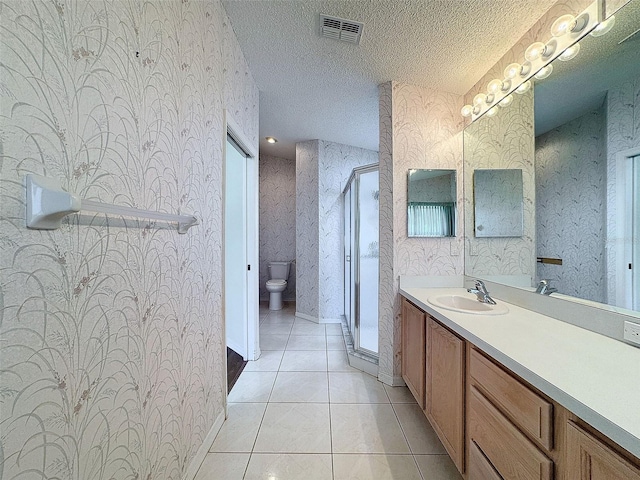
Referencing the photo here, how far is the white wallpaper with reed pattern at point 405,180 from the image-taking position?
6.63 ft

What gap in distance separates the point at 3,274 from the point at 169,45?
1.00m

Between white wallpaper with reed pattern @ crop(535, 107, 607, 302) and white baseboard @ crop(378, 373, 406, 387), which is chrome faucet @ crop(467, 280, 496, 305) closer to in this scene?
white wallpaper with reed pattern @ crop(535, 107, 607, 302)

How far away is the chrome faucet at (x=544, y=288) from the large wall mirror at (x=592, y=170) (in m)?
0.02

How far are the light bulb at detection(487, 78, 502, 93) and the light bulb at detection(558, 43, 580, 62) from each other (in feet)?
1.20

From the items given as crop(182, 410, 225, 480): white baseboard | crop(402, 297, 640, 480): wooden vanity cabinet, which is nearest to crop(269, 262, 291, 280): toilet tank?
crop(182, 410, 225, 480): white baseboard

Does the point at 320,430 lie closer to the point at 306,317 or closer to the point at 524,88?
the point at 306,317

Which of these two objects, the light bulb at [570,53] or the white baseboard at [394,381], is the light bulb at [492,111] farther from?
the white baseboard at [394,381]

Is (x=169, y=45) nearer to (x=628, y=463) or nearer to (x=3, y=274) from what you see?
(x=3, y=274)

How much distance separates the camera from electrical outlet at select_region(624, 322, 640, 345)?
36.2 inches

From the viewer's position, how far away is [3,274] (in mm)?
491

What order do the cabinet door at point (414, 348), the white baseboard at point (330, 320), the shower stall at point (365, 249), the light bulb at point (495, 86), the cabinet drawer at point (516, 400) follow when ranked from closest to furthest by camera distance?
the cabinet drawer at point (516, 400) → the cabinet door at point (414, 348) → the light bulb at point (495, 86) → the shower stall at point (365, 249) → the white baseboard at point (330, 320)

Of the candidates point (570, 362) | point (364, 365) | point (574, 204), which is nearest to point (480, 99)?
point (574, 204)

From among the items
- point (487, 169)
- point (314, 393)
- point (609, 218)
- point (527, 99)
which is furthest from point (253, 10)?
point (314, 393)

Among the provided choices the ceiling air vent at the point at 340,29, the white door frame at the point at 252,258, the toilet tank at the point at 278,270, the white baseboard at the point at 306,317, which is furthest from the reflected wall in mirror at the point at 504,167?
the toilet tank at the point at 278,270
